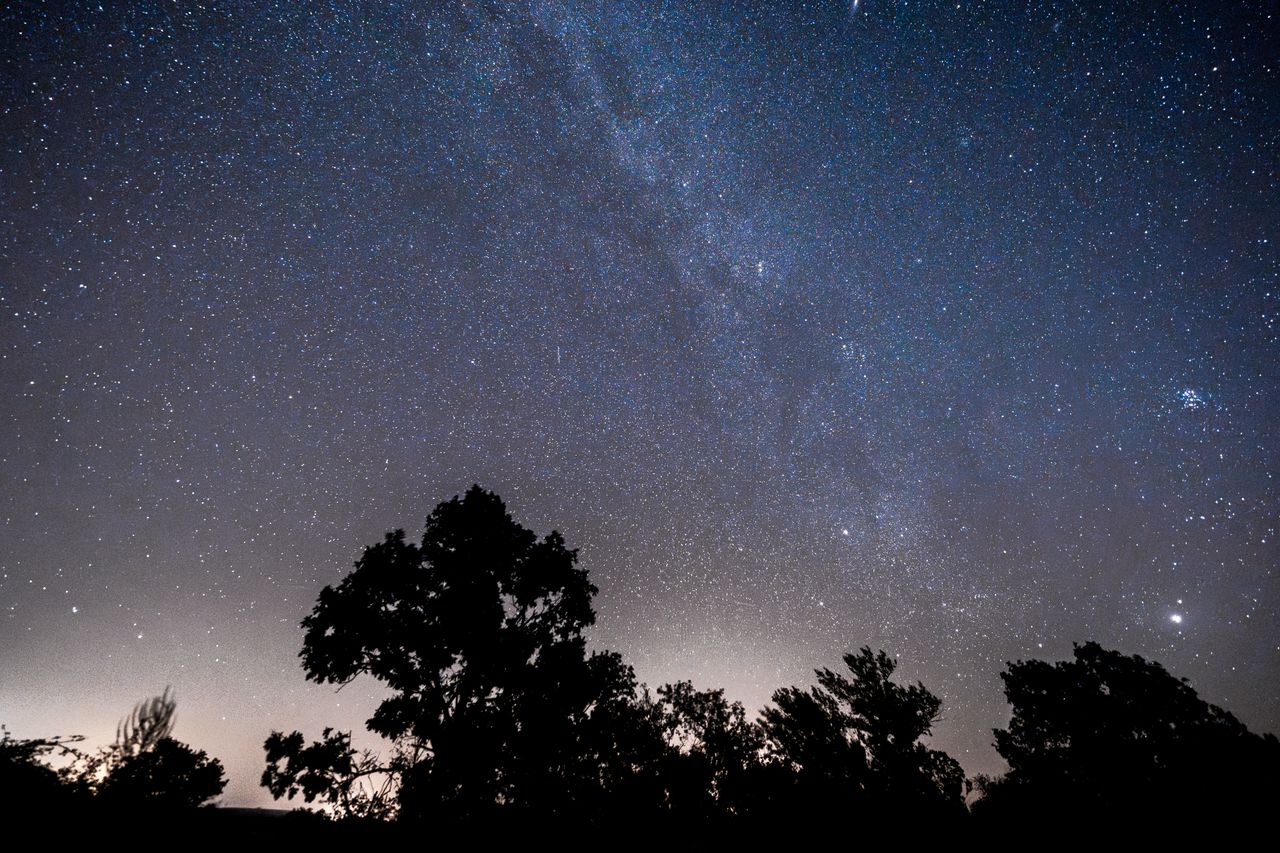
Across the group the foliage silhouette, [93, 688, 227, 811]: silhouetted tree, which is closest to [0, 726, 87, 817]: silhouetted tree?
the foliage silhouette

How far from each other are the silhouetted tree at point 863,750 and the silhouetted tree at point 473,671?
12246 millimetres

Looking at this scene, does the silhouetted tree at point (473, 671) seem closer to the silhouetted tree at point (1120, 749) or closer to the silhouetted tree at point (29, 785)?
the silhouetted tree at point (29, 785)

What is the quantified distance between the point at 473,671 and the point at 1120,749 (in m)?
31.8

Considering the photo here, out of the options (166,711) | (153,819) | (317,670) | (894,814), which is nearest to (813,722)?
(894,814)

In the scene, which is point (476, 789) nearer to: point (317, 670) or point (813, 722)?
point (317, 670)

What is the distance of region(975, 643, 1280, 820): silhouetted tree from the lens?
18.4 meters

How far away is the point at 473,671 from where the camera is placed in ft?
43.3

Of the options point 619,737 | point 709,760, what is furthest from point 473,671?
point 709,760

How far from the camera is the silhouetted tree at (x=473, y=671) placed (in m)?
12.4

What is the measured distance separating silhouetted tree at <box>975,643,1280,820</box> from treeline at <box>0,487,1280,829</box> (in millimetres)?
88

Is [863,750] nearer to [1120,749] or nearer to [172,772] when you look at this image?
[1120,749]

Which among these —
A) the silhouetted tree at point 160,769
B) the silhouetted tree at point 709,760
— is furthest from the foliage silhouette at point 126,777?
the silhouetted tree at point 709,760

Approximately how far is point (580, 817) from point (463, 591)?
7.55 meters

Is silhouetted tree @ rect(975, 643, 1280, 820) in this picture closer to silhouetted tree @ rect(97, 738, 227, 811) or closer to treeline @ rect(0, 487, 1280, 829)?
treeline @ rect(0, 487, 1280, 829)
